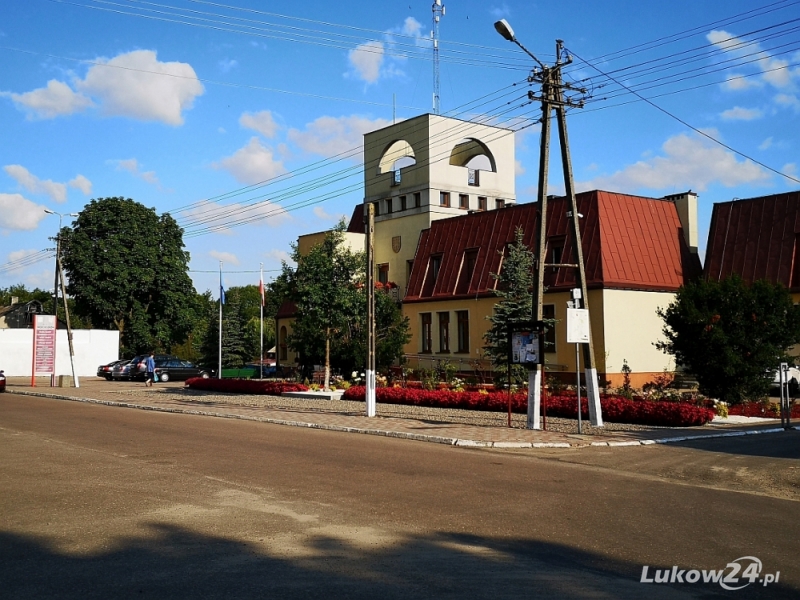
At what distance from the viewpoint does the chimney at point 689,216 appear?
123 feet

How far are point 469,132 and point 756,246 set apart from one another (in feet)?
62.1

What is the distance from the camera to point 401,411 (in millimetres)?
25328

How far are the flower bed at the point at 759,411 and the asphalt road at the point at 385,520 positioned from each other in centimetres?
767

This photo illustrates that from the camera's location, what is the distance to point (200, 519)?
28.3 ft

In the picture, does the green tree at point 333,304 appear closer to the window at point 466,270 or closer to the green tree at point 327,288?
the green tree at point 327,288

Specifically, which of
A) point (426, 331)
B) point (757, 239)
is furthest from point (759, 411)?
point (426, 331)

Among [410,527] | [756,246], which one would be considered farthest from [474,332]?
[410,527]

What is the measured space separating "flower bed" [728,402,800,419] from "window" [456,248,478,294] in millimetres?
18794

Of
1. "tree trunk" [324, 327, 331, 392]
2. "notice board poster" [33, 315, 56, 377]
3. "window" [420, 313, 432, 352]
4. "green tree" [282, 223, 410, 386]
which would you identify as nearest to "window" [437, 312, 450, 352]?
"window" [420, 313, 432, 352]

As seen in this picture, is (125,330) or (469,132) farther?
(125,330)

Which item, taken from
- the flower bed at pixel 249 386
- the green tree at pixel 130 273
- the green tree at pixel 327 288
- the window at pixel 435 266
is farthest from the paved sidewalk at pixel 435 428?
the green tree at pixel 130 273

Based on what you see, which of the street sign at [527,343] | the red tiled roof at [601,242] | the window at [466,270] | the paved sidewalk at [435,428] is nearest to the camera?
the paved sidewalk at [435,428]

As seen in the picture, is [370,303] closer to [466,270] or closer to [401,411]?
[401,411]

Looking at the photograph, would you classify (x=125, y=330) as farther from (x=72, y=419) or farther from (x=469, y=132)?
(x=72, y=419)
